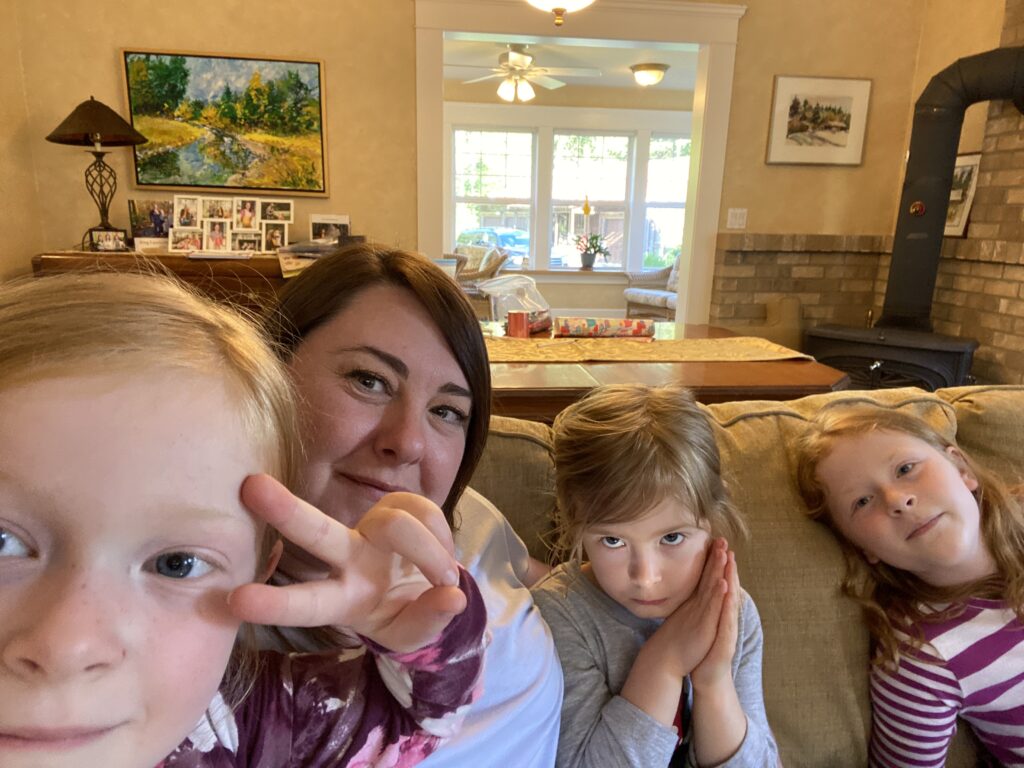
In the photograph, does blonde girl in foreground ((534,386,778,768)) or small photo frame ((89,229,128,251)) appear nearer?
blonde girl in foreground ((534,386,778,768))

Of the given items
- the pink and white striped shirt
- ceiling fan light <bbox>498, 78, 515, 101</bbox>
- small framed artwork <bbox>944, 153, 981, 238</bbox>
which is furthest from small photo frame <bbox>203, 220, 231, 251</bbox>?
small framed artwork <bbox>944, 153, 981, 238</bbox>

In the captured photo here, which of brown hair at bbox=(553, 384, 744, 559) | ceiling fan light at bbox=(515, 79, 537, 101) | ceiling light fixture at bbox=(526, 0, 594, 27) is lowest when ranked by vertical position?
brown hair at bbox=(553, 384, 744, 559)

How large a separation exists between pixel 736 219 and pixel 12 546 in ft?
13.7

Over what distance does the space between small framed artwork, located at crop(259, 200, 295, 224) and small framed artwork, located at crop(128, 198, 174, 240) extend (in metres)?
0.49

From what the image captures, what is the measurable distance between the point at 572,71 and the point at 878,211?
10.7 ft

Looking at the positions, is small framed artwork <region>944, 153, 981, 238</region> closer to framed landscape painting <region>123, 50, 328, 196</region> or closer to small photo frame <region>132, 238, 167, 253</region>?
framed landscape painting <region>123, 50, 328, 196</region>

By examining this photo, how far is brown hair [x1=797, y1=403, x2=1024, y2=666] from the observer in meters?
1.05

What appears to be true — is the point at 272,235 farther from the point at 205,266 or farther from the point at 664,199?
the point at 664,199

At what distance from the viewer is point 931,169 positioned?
3.26m

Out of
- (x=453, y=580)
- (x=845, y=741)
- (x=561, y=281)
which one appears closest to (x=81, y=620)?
(x=453, y=580)

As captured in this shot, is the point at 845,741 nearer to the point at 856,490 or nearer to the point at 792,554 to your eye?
the point at 792,554

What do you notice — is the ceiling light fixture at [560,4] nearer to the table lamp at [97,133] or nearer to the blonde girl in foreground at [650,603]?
the table lamp at [97,133]

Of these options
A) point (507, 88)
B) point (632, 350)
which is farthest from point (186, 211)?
point (507, 88)

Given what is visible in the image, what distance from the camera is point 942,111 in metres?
3.19
